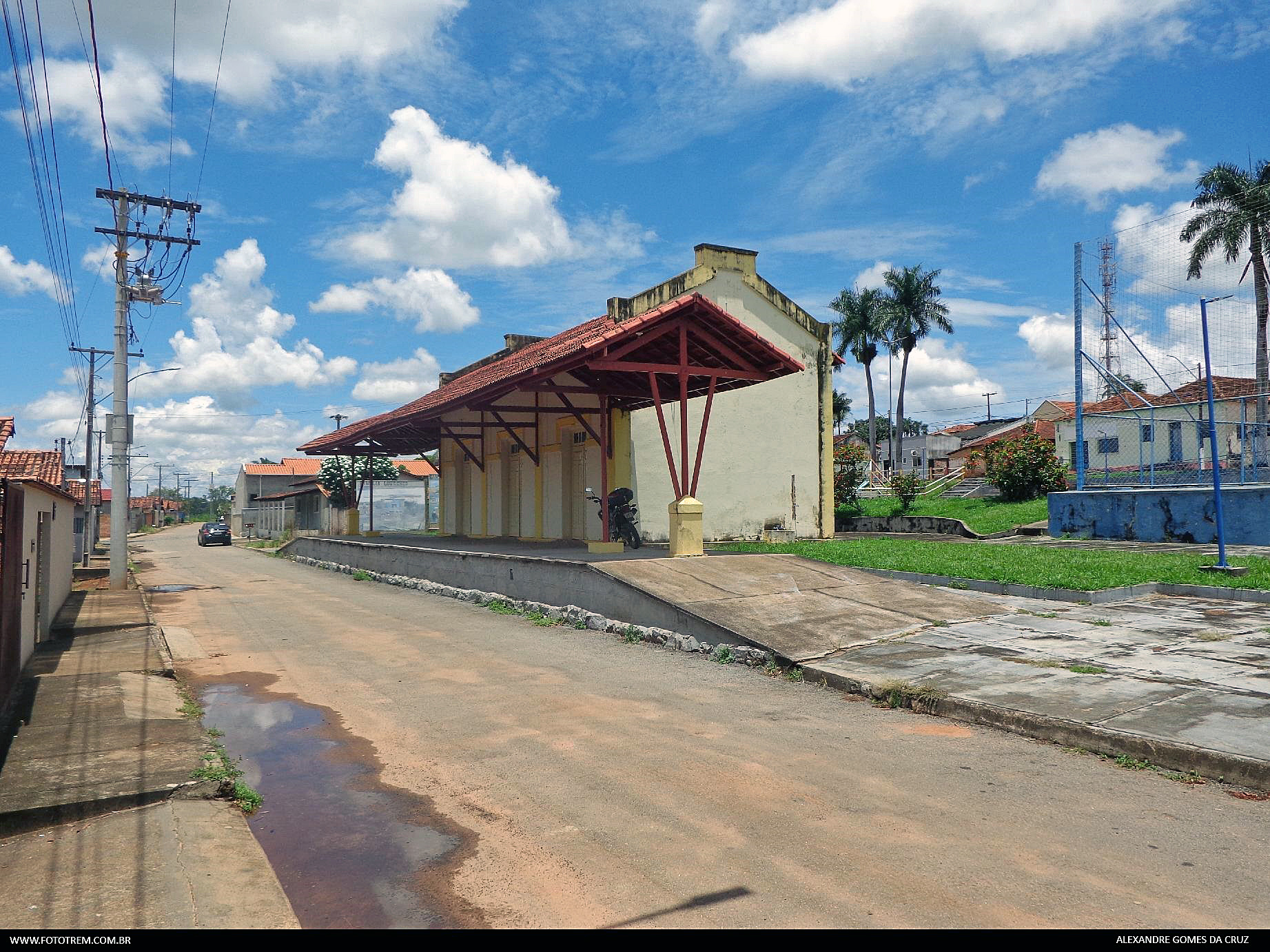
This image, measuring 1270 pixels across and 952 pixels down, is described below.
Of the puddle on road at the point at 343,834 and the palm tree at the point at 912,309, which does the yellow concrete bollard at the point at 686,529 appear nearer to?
the puddle on road at the point at 343,834

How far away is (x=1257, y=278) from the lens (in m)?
31.9

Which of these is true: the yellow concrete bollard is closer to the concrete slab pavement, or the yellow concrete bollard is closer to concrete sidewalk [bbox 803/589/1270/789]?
concrete sidewalk [bbox 803/589/1270/789]

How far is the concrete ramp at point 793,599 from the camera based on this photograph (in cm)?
984

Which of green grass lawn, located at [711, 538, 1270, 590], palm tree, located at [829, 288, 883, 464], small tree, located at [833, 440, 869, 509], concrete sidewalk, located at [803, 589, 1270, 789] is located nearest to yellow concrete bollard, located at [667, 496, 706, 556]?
green grass lawn, located at [711, 538, 1270, 590]

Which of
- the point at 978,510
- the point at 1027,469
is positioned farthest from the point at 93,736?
the point at 1027,469

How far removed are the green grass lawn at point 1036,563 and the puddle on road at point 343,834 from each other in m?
9.74

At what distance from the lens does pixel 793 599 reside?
11.4 meters

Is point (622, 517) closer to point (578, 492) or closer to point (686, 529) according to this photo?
point (686, 529)

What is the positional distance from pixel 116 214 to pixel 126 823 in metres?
21.8

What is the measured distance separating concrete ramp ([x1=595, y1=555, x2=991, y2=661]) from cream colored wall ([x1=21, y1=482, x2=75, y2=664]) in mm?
6774

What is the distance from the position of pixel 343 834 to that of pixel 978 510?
28.3 m

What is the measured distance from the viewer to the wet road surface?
3.77 metres
